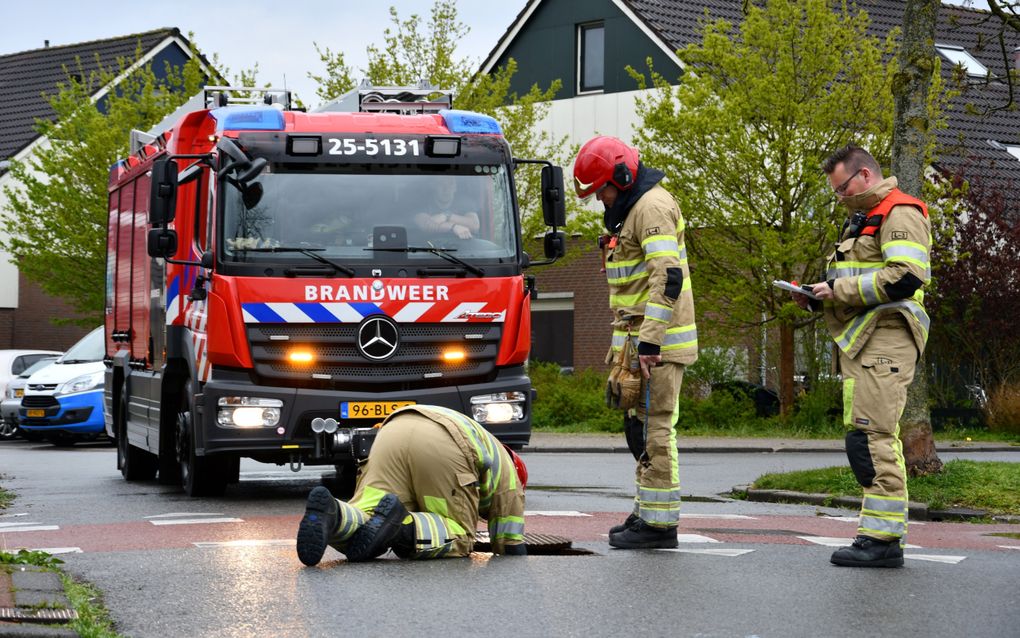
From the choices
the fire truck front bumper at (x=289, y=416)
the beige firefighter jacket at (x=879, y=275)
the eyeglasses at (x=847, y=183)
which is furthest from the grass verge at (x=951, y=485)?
the eyeglasses at (x=847, y=183)

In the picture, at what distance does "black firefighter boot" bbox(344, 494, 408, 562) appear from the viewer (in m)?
7.37

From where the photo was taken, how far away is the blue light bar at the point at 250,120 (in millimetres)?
11711

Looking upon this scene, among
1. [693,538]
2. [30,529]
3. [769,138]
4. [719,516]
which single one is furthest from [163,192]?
[769,138]

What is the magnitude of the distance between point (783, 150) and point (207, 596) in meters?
18.1

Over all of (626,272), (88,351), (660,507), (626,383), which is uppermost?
(626,272)

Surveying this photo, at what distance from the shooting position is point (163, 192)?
451 inches

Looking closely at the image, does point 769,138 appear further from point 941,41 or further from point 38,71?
point 38,71

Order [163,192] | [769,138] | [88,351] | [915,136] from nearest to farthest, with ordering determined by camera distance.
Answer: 1. [163,192]
2. [915,136]
3. [769,138]
4. [88,351]

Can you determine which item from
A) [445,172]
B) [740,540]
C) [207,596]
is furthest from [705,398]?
[207,596]

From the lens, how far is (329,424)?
11.1m

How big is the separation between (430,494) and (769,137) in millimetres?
17111

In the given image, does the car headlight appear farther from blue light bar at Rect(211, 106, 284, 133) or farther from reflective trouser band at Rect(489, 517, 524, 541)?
reflective trouser band at Rect(489, 517, 524, 541)

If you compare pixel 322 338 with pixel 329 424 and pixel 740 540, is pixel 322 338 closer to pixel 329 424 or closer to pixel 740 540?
pixel 329 424

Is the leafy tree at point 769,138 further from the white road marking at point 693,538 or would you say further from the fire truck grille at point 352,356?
the white road marking at point 693,538
